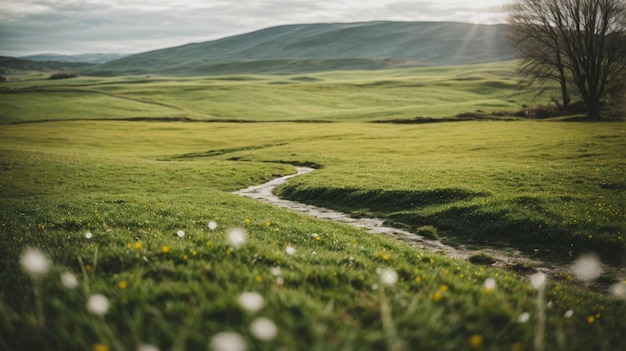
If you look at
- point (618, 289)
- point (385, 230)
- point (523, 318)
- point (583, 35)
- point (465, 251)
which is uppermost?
point (583, 35)

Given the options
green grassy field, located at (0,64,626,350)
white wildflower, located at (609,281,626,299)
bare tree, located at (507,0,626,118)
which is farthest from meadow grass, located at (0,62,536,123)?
white wildflower, located at (609,281,626,299)

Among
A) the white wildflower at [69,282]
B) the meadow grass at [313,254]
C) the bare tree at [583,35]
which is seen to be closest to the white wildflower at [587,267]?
the meadow grass at [313,254]

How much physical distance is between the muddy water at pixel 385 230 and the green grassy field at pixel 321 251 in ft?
3.63

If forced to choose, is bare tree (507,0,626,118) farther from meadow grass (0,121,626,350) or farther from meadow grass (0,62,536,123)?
meadow grass (0,121,626,350)

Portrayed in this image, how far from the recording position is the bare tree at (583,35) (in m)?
57.1

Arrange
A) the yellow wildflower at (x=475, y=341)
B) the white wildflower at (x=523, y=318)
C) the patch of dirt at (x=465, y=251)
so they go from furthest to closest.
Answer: the patch of dirt at (x=465, y=251), the white wildflower at (x=523, y=318), the yellow wildflower at (x=475, y=341)

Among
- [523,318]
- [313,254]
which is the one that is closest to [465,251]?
[313,254]

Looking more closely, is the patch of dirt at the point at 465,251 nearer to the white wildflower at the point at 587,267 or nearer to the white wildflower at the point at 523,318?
the white wildflower at the point at 587,267

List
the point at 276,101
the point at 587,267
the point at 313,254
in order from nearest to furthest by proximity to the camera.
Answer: the point at 313,254, the point at 587,267, the point at 276,101

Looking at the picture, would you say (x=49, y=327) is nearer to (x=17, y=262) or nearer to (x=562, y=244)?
(x=17, y=262)

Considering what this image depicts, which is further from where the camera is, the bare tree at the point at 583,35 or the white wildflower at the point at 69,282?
the bare tree at the point at 583,35

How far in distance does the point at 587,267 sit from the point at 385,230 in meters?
7.62

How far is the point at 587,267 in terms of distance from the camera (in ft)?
41.6

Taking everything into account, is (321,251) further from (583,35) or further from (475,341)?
(583,35)
